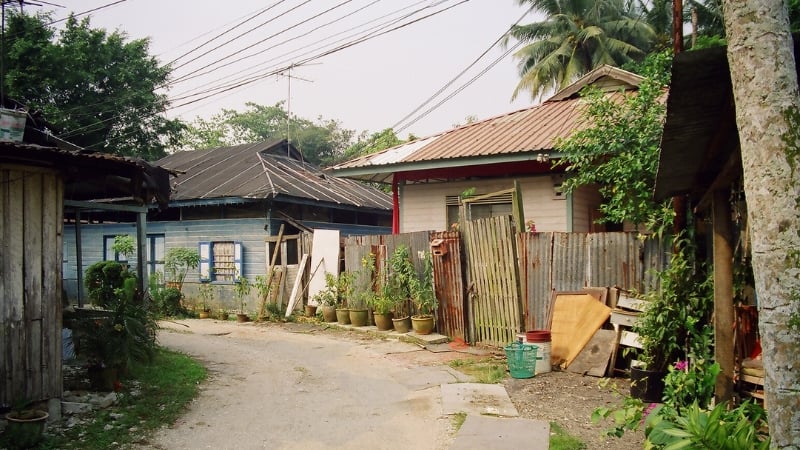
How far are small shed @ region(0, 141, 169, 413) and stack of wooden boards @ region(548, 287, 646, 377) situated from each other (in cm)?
600

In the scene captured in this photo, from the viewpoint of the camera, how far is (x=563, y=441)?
A: 5.00 meters

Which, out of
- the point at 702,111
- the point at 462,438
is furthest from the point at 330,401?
the point at 702,111

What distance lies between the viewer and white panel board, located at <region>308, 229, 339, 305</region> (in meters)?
13.5

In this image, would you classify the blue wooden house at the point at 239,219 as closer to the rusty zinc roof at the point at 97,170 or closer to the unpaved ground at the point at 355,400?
the unpaved ground at the point at 355,400

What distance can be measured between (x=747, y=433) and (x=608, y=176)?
4.91 m

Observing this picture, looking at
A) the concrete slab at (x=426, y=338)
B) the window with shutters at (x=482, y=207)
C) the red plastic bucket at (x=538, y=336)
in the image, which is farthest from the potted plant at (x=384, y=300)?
the red plastic bucket at (x=538, y=336)

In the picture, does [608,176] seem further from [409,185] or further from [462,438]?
[409,185]

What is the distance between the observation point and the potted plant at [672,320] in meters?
6.11

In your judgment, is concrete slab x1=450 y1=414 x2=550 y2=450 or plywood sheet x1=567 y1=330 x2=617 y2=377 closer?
concrete slab x1=450 y1=414 x2=550 y2=450

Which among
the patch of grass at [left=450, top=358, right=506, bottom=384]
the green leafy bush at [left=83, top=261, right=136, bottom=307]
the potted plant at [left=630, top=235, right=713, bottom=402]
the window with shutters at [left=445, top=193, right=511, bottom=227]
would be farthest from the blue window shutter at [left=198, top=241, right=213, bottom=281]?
the potted plant at [left=630, top=235, right=713, bottom=402]

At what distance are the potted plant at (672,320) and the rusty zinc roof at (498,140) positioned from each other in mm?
4430

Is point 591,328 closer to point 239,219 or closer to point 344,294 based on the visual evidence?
point 344,294

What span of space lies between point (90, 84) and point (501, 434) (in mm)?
23201

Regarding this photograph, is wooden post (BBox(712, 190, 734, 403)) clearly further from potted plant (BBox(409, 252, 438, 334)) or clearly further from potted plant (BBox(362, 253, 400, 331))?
potted plant (BBox(362, 253, 400, 331))
